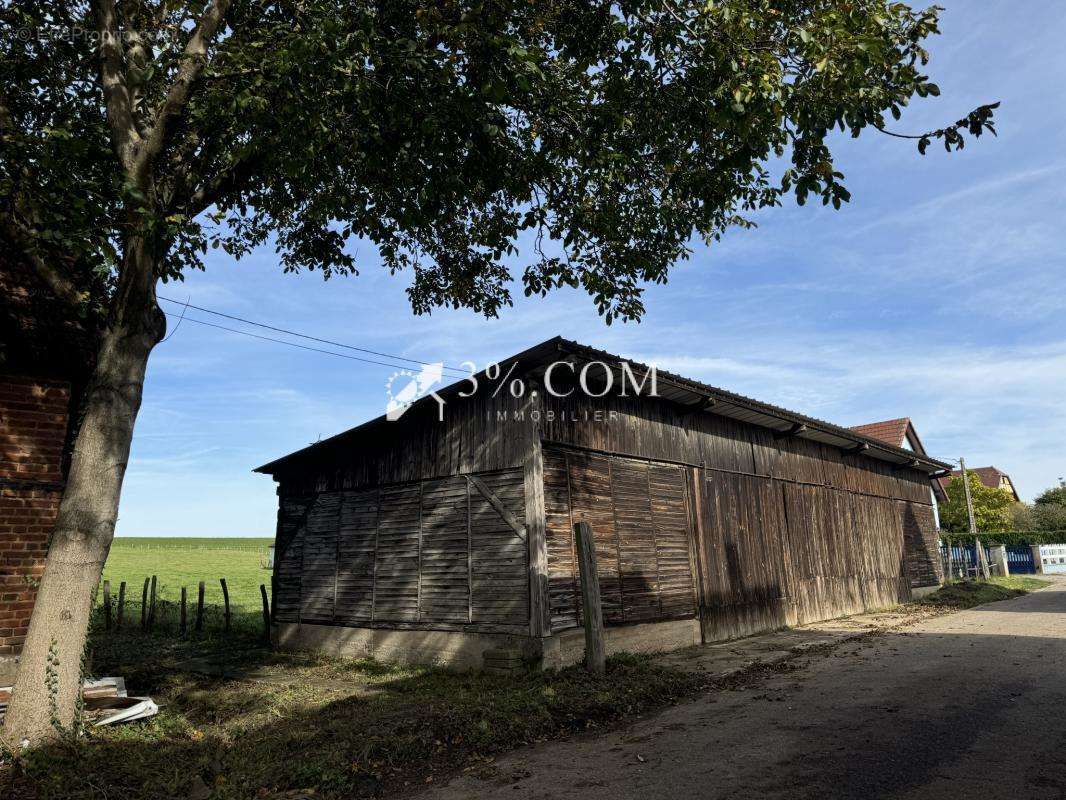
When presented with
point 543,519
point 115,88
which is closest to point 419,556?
point 543,519

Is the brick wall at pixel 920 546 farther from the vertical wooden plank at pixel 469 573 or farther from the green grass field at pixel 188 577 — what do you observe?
the green grass field at pixel 188 577

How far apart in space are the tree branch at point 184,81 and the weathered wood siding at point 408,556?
21.1 feet

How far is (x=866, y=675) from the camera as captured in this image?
916cm

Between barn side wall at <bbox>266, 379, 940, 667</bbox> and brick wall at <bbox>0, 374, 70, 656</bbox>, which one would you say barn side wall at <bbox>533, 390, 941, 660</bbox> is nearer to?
barn side wall at <bbox>266, 379, 940, 667</bbox>

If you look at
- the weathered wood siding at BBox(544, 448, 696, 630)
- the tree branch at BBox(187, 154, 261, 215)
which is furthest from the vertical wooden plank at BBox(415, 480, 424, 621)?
the tree branch at BBox(187, 154, 261, 215)

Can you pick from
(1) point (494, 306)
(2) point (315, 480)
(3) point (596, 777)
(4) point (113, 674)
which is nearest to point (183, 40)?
(1) point (494, 306)

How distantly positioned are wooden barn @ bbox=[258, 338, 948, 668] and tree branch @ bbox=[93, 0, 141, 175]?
5.63 meters

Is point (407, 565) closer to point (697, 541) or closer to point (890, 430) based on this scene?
point (697, 541)


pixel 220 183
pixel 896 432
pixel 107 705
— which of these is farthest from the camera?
pixel 896 432

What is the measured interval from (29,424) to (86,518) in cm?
206

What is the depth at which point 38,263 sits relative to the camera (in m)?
6.86

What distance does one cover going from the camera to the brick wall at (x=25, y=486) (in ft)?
24.0

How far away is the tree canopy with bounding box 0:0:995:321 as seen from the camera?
6469 mm

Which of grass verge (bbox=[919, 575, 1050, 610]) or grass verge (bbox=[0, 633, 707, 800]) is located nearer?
grass verge (bbox=[0, 633, 707, 800])
